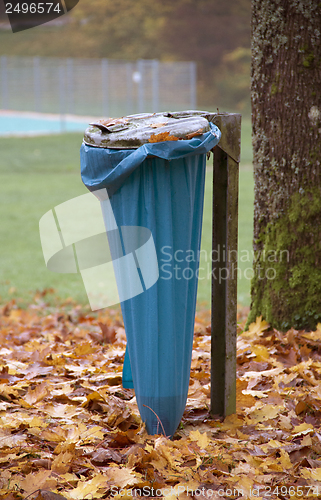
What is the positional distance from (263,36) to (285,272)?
139 cm

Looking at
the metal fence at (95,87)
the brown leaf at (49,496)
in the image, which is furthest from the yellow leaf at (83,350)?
the metal fence at (95,87)

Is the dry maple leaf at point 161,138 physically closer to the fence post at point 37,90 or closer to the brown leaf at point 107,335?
the brown leaf at point 107,335

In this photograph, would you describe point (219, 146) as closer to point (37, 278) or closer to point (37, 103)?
point (37, 278)

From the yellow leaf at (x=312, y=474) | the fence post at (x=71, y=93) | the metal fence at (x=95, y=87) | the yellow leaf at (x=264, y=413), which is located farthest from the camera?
the fence post at (x=71, y=93)

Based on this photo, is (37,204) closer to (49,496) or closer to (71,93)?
(49,496)

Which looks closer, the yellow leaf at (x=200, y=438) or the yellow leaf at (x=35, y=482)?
the yellow leaf at (x=35, y=482)

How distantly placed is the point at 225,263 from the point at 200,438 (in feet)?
2.26

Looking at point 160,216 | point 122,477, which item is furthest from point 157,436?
point 160,216

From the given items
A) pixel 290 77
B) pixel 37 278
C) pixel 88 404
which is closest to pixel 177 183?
pixel 88 404

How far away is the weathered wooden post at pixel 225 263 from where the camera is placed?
6.65 feet

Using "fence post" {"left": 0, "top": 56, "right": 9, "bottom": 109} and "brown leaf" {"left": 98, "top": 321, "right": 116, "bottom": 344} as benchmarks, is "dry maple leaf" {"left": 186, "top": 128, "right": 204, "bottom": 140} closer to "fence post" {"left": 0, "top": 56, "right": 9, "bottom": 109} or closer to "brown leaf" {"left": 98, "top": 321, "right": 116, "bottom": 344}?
"brown leaf" {"left": 98, "top": 321, "right": 116, "bottom": 344}

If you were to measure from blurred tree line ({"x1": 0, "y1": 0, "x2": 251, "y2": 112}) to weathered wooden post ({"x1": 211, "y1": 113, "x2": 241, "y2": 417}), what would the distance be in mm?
25710

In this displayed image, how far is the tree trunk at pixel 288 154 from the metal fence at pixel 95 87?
20.0 metres

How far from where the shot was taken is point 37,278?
6.00 meters
